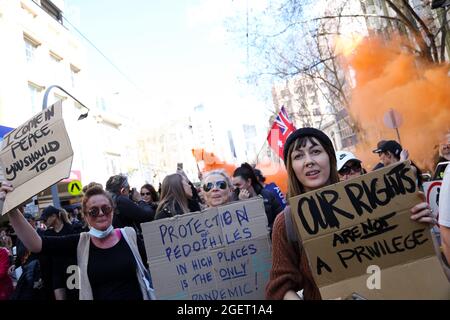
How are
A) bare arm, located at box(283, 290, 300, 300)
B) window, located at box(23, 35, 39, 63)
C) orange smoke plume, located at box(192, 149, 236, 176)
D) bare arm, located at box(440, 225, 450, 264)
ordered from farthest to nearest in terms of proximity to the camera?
window, located at box(23, 35, 39, 63)
orange smoke plume, located at box(192, 149, 236, 176)
bare arm, located at box(283, 290, 300, 300)
bare arm, located at box(440, 225, 450, 264)

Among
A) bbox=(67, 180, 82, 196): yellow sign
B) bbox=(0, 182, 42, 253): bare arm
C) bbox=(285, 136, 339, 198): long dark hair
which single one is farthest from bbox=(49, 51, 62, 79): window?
bbox=(285, 136, 339, 198): long dark hair

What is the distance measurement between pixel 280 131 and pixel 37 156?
21.3 ft

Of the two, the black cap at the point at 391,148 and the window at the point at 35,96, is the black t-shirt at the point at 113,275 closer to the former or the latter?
the black cap at the point at 391,148

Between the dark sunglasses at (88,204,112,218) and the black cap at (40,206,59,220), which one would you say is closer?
the dark sunglasses at (88,204,112,218)

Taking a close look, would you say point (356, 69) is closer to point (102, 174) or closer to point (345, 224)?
point (345, 224)

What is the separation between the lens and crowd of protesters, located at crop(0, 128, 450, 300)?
2.12 meters

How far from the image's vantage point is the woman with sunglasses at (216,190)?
12.4 feet

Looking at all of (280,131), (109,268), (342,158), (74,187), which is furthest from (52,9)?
(109,268)

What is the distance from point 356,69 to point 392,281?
17.6 metres

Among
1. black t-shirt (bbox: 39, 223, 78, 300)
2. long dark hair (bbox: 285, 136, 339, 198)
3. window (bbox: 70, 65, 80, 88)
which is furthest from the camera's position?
window (bbox: 70, 65, 80, 88)

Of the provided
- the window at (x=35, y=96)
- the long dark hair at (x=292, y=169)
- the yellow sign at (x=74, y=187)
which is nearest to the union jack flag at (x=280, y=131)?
the long dark hair at (x=292, y=169)

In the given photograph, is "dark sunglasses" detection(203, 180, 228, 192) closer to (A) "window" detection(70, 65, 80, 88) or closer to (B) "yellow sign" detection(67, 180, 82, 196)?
(B) "yellow sign" detection(67, 180, 82, 196)

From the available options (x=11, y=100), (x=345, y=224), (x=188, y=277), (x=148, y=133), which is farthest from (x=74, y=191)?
(x=148, y=133)

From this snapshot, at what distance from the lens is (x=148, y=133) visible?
8306cm
